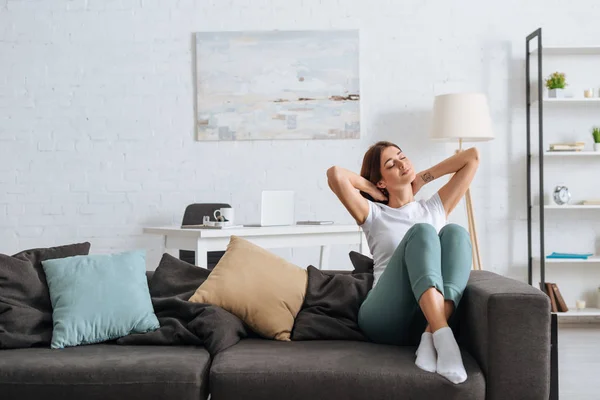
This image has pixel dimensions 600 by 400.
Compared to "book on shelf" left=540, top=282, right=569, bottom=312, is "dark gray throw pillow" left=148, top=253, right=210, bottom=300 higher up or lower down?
higher up

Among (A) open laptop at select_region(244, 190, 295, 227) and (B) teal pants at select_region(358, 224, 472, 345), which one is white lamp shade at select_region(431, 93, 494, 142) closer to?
(A) open laptop at select_region(244, 190, 295, 227)

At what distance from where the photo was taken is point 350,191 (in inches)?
121

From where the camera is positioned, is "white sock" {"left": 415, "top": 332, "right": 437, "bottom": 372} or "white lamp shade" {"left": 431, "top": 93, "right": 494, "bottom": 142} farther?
"white lamp shade" {"left": 431, "top": 93, "right": 494, "bottom": 142}

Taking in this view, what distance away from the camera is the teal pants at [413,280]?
2588 mm

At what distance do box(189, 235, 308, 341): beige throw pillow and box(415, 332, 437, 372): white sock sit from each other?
22.3 inches

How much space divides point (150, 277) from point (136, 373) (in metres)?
0.74

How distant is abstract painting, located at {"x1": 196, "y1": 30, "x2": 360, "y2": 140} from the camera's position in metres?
5.62

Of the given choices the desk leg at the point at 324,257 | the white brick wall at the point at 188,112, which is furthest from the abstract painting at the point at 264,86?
the desk leg at the point at 324,257

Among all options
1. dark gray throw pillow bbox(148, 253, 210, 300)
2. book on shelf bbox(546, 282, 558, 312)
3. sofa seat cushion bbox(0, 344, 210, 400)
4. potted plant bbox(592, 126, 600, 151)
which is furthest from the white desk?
potted plant bbox(592, 126, 600, 151)

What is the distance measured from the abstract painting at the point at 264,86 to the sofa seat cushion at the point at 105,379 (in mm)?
3295

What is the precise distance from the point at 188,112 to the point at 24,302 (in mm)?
2974

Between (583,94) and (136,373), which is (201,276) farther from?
(583,94)

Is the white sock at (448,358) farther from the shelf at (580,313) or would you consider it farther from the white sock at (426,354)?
the shelf at (580,313)

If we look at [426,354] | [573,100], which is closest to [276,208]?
[426,354]
